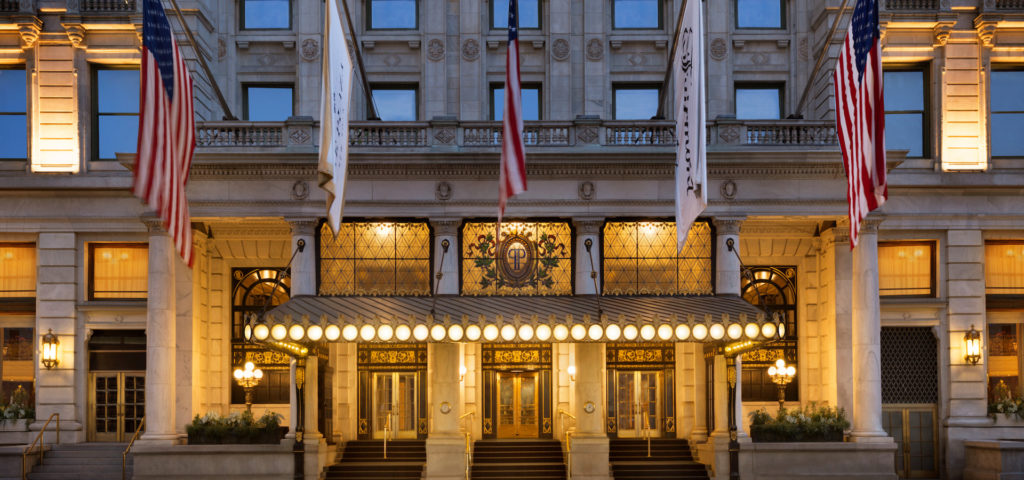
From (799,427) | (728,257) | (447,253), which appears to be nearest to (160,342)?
(447,253)

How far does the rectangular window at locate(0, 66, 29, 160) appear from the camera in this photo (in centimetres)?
3183

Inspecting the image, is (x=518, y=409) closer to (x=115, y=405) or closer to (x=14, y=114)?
(x=115, y=405)

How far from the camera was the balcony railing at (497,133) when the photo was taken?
29203 mm

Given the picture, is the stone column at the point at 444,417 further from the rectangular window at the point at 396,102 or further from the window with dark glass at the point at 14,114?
the window with dark glass at the point at 14,114

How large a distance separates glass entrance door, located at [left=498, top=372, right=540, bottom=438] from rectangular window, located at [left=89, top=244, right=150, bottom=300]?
37.3 feet

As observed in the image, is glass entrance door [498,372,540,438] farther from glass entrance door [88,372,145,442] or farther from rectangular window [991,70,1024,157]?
rectangular window [991,70,1024,157]

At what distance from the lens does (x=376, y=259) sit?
3008 cm

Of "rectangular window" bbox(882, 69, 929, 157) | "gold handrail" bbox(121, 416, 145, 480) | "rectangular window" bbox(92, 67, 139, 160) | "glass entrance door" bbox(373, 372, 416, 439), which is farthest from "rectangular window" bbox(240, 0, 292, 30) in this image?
"rectangular window" bbox(882, 69, 929, 157)

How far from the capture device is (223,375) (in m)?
32.9

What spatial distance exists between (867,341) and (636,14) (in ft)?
39.5

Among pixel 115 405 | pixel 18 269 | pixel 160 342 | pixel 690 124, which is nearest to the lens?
pixel 690 124

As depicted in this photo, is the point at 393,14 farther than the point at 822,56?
Yes

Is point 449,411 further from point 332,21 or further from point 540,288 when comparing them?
point 332,21

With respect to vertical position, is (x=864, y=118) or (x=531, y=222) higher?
(x=864, y=118)
